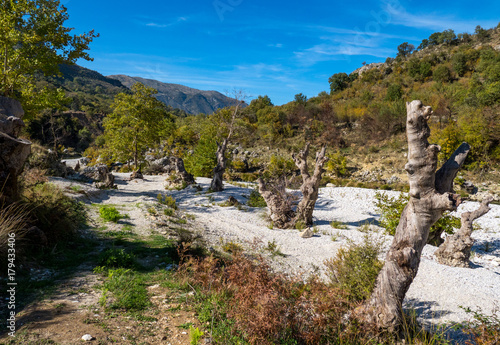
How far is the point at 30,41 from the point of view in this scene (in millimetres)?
8547

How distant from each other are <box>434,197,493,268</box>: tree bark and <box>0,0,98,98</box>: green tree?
43.4ft

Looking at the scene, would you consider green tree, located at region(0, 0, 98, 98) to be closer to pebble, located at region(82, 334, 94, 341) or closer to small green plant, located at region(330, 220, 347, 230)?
pebble, located at region(82, 334, 94, 341)

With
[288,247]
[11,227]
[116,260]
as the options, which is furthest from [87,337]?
[288,247]

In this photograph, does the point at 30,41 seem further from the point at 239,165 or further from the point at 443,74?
the point at 443,74

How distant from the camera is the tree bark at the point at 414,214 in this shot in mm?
3037

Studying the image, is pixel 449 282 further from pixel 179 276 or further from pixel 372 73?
pixel 372 73

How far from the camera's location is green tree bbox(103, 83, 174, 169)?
16.3 metres

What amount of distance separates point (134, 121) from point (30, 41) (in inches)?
314

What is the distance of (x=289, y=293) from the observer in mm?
3309

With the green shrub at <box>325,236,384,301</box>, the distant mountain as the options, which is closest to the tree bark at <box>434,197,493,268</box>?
the green shrub at <box>325,236,384,301</box>

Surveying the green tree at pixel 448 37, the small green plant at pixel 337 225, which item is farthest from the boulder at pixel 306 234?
the green tree at pixel 448 37

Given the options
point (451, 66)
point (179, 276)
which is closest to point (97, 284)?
point (179, 276)

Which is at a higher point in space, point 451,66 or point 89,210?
point 451,66

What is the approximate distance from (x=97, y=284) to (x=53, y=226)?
7.33ft
